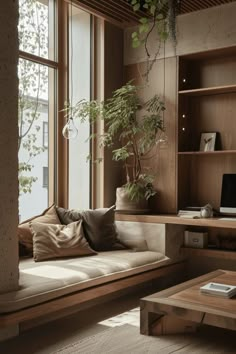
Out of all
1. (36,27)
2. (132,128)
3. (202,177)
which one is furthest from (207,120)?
(36,27)

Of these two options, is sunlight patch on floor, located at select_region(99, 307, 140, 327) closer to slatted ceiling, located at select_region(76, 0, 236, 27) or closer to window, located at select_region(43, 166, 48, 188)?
window, located at select_region(43, 166, 48, 188)

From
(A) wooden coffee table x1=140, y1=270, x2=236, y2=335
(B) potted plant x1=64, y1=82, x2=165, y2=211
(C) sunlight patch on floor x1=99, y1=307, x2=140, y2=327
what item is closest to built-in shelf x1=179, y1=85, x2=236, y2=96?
(B) potted plant x1=64, y1=82, x2=165, y2=211

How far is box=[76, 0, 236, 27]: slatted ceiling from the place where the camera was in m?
4.44

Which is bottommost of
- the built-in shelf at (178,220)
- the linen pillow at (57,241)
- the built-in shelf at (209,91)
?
the linen pillow at (57,241)

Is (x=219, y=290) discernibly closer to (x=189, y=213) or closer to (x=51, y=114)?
(x=189, y=213)

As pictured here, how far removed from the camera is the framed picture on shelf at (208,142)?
15.3 feet

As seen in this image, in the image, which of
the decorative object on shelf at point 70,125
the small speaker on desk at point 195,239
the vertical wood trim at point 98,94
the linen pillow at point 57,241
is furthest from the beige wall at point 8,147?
the small speaker on desk at point 195,239

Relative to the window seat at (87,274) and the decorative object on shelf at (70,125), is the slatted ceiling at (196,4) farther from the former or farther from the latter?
the window seat at (87,274)

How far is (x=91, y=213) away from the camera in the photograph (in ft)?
13.9

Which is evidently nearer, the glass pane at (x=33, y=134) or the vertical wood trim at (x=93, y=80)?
the glass pane at (x=33, y=134)

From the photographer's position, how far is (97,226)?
417 cm

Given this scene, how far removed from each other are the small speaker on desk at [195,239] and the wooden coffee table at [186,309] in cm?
126

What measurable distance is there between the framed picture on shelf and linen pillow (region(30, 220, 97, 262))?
1.60m

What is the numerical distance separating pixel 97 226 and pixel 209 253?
3.86ft
